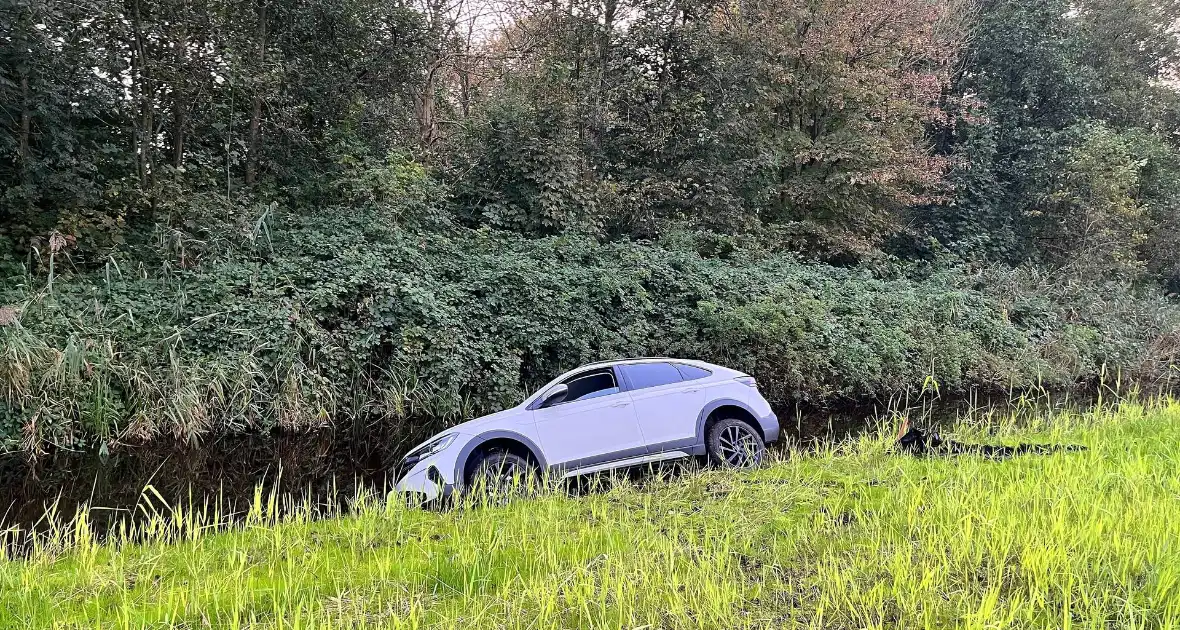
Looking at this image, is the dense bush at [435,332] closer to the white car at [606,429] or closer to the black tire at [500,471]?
the white car at [606,429]

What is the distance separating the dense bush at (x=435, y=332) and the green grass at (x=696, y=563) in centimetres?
409

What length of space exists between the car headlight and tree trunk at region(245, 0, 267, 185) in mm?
8263

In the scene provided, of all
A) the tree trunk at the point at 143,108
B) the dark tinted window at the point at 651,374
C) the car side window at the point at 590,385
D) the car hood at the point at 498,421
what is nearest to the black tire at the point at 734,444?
the dark tinted window at the point at 651,374

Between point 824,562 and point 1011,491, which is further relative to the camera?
point 1011,491

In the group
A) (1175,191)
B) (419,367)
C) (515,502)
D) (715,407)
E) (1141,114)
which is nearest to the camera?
(515,502)

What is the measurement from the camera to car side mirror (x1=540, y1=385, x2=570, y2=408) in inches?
254

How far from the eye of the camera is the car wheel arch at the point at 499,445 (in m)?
5.95

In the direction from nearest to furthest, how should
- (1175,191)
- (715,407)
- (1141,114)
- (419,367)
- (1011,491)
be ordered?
(1011,491), (715,407), (419,367), (1175,191), (1141,114)

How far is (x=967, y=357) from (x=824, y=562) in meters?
12.0

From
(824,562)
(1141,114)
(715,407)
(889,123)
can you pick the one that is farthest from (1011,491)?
(1141,114)

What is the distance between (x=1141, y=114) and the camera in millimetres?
21906

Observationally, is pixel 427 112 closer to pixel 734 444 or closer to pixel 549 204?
pixel 549 204

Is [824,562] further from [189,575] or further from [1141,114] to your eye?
[1141,114]

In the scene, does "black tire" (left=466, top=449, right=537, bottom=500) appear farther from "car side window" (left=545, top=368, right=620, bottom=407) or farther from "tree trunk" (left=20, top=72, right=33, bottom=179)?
"tree trunk" (left=20, top=72, right=33, bottom=179)
